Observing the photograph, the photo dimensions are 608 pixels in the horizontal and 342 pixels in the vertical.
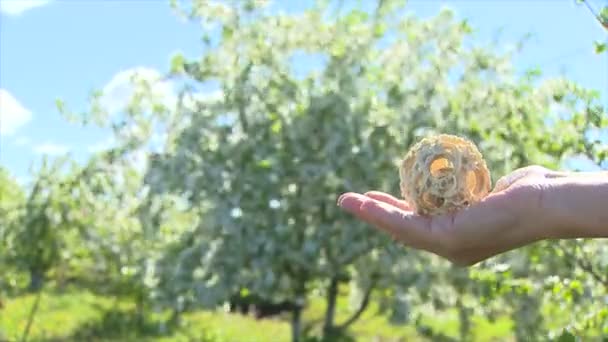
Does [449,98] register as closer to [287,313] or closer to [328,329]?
[328,329]

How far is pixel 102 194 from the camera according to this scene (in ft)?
47.9

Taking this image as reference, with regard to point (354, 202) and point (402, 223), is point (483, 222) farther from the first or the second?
point (354, 202)

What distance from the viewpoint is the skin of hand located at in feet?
9.33

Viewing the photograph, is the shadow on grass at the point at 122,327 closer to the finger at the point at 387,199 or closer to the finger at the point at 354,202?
the finger at the point at 387,199

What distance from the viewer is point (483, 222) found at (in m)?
2.98

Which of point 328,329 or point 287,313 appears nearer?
point 328,329

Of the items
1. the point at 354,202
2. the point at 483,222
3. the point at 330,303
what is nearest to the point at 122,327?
the point at 330,303

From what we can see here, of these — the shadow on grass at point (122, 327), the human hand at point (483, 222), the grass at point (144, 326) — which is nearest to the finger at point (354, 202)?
the human hand at point (483, 222)

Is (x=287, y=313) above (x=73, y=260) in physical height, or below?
below

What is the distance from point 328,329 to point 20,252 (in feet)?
16.0

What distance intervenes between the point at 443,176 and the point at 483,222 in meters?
0.42

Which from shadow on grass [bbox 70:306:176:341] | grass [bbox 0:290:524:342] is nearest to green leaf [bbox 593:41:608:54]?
grass [bbox 0:290:524:342]

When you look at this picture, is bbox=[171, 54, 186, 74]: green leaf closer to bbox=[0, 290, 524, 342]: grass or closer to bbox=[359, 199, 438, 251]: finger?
bbox=[0, 290, 524, 342]: grass

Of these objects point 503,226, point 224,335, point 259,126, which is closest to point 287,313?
point 224,335
